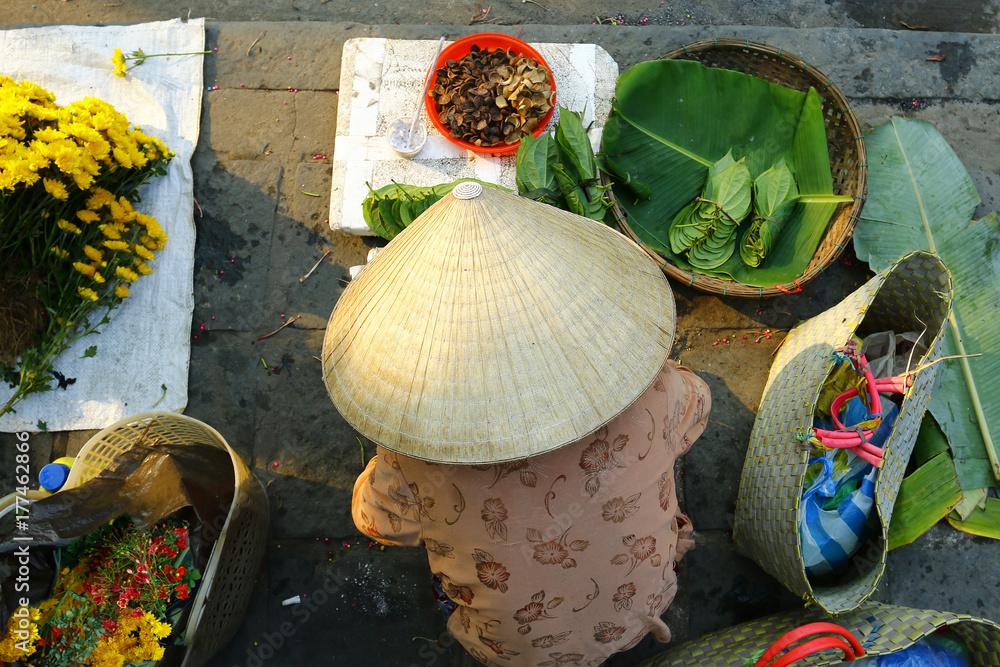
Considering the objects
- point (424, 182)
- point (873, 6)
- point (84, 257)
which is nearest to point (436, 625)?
point (424, 182)

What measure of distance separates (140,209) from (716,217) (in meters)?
2.44

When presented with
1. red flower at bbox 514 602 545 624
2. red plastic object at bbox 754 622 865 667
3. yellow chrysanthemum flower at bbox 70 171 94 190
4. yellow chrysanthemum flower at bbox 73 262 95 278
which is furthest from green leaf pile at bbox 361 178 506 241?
red plastic object at bbox 754 622 865 667

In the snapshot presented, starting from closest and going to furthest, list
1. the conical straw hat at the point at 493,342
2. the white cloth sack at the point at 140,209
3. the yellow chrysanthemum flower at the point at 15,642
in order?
the conical straw hat at the point at 493,342 < the yellow chrysanthemum flower at the point at 15,642 < the white cloth sack at the point at 140,209

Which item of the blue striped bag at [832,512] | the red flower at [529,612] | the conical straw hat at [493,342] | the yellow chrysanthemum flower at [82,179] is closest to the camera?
the conical straw hat at [493,342]

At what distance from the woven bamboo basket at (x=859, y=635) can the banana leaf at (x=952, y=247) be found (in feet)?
2.32

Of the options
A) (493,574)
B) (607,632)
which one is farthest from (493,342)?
(607,632)

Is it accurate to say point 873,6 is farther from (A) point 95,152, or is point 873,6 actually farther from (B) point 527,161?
(A) point 95,152

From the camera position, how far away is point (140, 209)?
268cm

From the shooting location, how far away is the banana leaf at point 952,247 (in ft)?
7.80

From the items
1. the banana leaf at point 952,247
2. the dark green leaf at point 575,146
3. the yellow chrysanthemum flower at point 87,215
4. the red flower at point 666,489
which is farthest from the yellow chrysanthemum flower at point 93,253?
the banana leaf at point 952,247

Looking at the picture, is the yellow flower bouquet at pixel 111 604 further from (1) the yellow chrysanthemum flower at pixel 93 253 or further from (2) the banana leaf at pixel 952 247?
(2) the banana leaf at pixel 952 247

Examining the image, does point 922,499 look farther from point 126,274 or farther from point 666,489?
point 126,274

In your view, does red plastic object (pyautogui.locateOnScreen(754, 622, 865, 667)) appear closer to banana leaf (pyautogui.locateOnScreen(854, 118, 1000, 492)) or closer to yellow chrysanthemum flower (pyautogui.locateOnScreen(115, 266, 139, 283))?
banana leaf (pyautogui.locateOnScreen(854, 118, 1000, 492))

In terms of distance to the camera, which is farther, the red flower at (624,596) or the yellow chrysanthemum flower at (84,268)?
the yellow chrysanthemum flower at (84,268)
